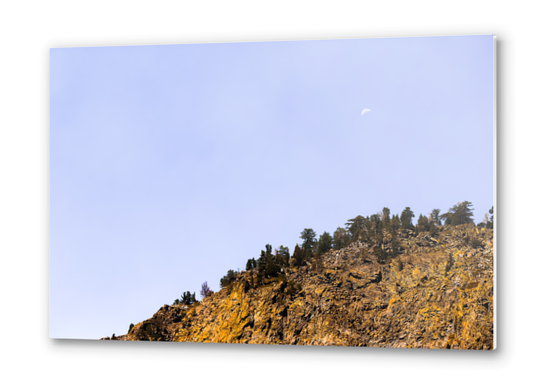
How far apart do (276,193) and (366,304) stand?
1175 mm

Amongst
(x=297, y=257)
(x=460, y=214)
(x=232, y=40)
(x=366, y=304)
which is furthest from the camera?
(x=232, y=40)

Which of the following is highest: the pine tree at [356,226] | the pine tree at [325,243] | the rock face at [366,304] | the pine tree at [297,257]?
the pine tree at [356,226]

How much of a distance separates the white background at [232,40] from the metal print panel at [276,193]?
5.3 inches

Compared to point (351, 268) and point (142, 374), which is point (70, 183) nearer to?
point (142, 374)

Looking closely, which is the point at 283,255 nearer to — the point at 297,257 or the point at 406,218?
the point at 297,257

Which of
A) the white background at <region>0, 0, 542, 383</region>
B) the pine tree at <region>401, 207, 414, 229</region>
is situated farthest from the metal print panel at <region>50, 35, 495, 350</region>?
the white background at <region>0, 0, 542, 383</region>

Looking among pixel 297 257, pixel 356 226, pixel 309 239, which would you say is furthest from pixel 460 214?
pixel 297 257

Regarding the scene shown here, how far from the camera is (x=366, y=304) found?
3.61 m

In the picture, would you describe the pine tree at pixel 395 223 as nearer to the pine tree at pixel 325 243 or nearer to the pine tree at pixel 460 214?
the pine tree at pixel 460 214

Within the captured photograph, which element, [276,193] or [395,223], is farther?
[276,193]

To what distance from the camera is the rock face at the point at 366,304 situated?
350 centimetres

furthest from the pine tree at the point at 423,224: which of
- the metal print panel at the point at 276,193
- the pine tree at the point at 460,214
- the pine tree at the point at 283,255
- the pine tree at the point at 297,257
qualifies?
the pine tree at the point at 283,255

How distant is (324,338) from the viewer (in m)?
3.66

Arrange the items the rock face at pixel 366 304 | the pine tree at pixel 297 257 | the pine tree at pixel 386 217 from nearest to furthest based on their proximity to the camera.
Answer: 1. the rock face at pixel 366 304
2. the pine tree at pixel 386 217
3. the pine tree at pixel 297 257
